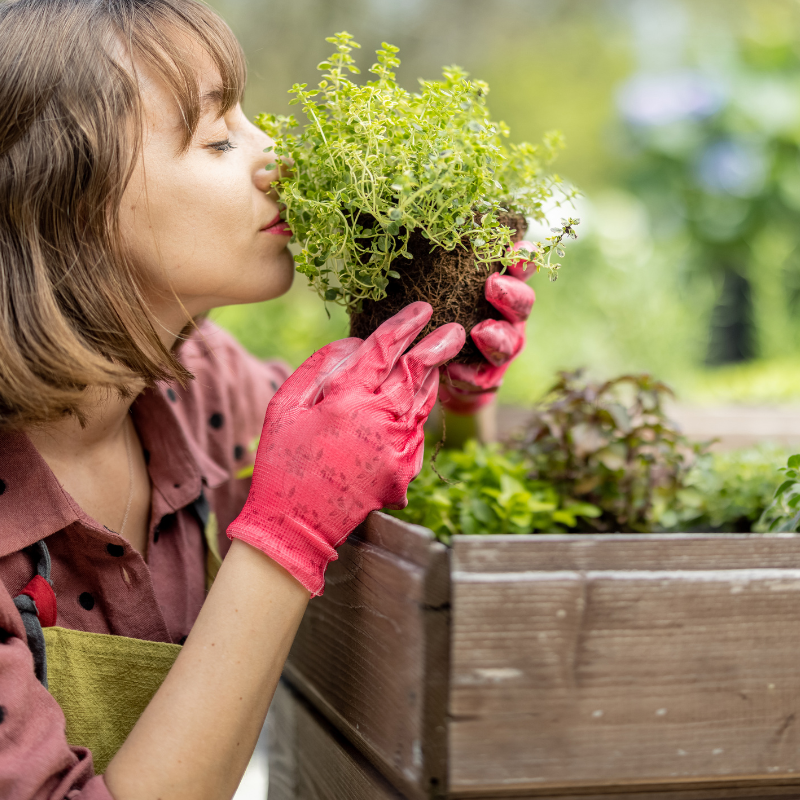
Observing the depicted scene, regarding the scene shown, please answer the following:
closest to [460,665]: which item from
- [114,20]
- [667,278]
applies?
[114,20]

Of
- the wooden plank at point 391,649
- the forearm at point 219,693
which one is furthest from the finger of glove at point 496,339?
the forearm at point 219,693

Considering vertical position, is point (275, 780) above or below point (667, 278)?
below

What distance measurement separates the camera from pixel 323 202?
0.85 m

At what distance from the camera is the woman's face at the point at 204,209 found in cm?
90

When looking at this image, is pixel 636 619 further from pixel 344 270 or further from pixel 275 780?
pixel 275 780

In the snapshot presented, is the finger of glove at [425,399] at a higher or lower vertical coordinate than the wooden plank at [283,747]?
higher

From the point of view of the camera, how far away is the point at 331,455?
796mm

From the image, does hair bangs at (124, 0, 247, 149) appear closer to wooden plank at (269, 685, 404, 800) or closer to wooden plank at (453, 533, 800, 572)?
wooden plank at (453, 533, 800, 572)

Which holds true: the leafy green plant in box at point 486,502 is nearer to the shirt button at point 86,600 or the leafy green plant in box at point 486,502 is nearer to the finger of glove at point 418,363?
the finger of glove at point 418,363

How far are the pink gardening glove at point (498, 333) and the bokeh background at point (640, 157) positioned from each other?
1.42 meters

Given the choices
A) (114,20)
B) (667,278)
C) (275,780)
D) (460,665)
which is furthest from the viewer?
(667,278)

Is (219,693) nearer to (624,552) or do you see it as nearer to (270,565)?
(270,565)

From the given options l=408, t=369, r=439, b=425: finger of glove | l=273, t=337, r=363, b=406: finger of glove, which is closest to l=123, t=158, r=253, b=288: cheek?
l=273, t=337, r=363, b=406: finger of glove

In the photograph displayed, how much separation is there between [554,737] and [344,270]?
56 centimetres
